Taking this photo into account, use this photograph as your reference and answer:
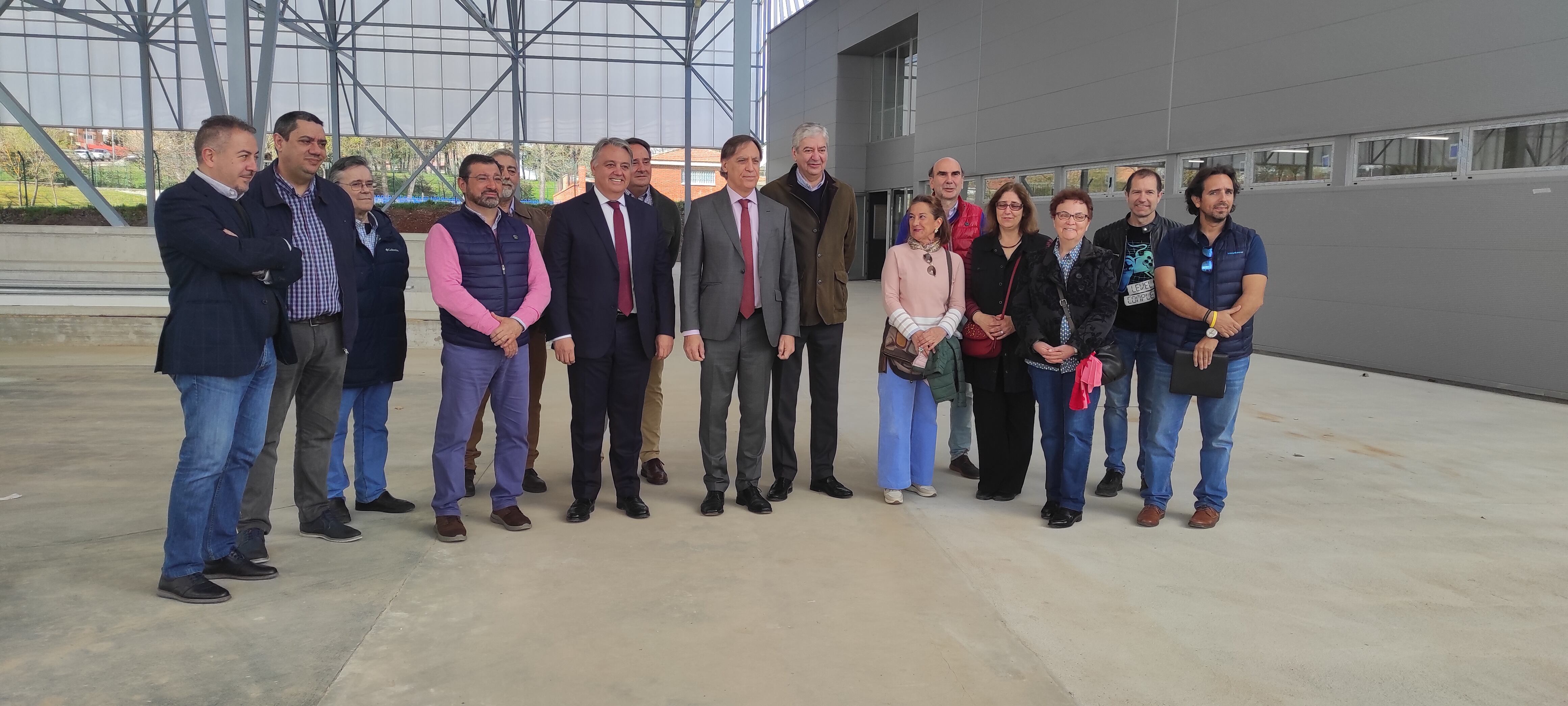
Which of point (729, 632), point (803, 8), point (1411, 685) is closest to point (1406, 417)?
point (1411, 685)

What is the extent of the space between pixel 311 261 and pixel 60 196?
119 ft

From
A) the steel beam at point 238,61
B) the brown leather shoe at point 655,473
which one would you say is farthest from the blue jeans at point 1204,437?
the steel beam at point 238,61

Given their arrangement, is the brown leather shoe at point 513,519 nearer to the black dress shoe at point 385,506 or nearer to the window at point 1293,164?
the black dress shoe at point 385,506

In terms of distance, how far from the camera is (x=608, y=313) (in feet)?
13.2

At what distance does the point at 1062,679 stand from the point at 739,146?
253 centimetres

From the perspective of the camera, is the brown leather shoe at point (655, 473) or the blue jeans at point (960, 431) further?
the blue jeans at point (960, 431)

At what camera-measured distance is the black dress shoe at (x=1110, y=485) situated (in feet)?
15.0

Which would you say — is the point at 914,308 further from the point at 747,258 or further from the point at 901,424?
the point at 747,258

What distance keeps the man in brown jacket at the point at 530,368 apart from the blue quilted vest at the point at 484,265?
370 millimetres

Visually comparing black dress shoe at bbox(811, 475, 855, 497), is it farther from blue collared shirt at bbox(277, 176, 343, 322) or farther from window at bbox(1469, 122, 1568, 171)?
window at bbox(1469, 122, 1568, 171)

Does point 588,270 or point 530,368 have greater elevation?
point 588,270

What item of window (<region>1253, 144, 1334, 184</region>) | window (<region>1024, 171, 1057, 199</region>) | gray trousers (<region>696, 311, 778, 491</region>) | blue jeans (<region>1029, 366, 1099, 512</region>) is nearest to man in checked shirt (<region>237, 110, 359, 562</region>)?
gray trousers (<region>696, 311, 778, 491</region>)

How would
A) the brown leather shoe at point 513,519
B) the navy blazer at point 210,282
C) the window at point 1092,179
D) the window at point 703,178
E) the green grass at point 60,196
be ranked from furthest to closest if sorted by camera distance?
the window at point 703,178, the green grass at point 60,196, the window at point 1092,179, the brown leather shoe at point 513,519, the navy blazer at point 210,282

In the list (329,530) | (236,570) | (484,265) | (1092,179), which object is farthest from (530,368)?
(1092,179)
